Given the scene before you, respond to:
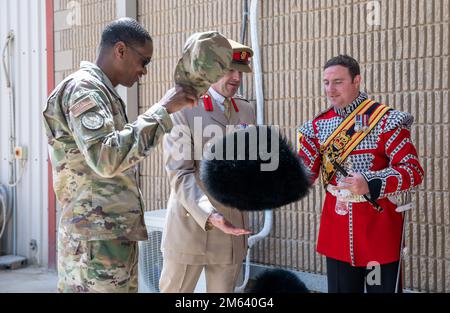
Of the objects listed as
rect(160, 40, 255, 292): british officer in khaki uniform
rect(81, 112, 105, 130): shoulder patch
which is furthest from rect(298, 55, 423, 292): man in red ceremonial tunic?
rect(81, 112, 105, 130): shoulder patch

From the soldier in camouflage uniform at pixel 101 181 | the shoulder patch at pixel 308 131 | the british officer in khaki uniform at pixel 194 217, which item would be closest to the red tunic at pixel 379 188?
the shoulder patch at pixel 308 131

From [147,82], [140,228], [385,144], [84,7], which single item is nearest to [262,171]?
[140,228]

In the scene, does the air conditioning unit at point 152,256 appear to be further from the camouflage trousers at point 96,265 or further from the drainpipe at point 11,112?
the drainpipe at point 11,112

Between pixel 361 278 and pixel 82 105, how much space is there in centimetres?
162

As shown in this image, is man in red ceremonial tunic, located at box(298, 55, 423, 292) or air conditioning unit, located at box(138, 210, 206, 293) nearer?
man in red ceremonial tunic, located at box(298, 55, 423, 292)

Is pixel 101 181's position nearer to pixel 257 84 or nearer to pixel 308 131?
A: pixel 308 131

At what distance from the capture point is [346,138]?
9.30 ft

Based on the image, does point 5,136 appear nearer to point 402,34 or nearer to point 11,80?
point 11,80

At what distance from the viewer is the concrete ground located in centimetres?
550

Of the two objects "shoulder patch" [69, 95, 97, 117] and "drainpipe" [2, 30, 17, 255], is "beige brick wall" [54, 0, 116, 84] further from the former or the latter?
"shoulder patch" [69, 95, 97, 117]

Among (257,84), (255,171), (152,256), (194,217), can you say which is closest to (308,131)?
(194,217)

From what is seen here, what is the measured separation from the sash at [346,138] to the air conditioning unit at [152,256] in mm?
1582

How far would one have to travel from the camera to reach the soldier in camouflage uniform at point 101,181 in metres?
2.06

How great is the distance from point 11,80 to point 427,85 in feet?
15.1
